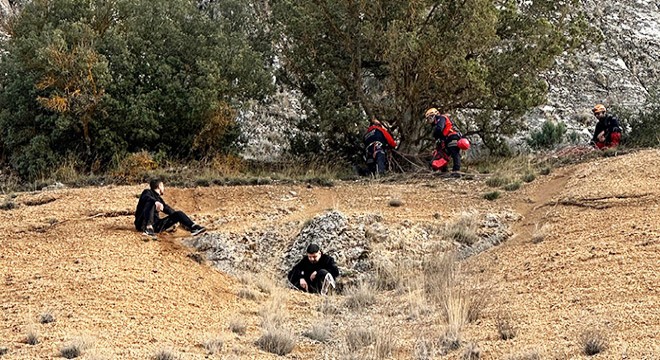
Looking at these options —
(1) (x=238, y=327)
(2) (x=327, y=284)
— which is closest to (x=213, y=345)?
(1) (x=238, y=327)

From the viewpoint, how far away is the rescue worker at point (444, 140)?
58.4ft

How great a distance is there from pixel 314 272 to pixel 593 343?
19.7 ft

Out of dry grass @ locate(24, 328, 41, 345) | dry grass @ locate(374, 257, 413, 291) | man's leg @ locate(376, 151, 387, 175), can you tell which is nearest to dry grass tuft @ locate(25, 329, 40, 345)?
dry grass @ locate(24, 328, 41, 345)

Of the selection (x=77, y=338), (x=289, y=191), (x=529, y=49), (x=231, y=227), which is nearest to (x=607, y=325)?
(x=77, y=338)

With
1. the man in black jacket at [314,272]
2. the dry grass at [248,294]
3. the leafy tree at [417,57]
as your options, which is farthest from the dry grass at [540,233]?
the leafy tree at [417,57]

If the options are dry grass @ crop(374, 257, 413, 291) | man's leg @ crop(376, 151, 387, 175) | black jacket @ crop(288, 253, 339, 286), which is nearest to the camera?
dry grass @ crop(374, 257, 413, 291)

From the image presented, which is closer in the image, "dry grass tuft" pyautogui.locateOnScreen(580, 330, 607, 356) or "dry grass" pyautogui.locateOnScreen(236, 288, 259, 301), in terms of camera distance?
"dry grass tuft" pyautogui.locateOnScreen(580, 330, 607, 356)

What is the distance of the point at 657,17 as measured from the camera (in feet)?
122

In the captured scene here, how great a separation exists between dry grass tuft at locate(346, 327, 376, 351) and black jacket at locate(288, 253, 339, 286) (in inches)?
151

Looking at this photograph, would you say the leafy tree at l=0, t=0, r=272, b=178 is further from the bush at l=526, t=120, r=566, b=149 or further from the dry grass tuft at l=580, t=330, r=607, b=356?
the dry grass tuft at l=580, t=330, r=607, b=356

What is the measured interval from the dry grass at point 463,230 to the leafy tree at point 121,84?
8.69m

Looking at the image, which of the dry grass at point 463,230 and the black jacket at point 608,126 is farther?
the black jacket at point 608,126

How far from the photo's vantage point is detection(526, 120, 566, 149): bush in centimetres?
2541

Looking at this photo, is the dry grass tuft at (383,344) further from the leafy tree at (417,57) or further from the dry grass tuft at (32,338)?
the leafy tree at (417,57)
